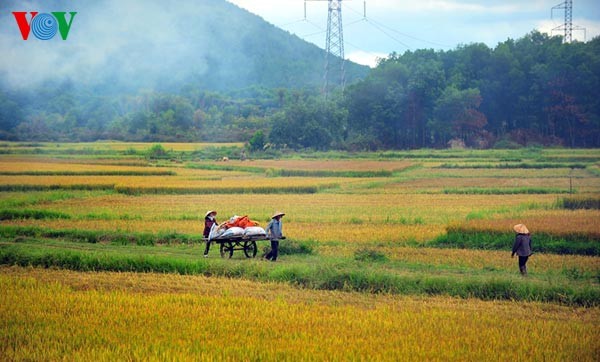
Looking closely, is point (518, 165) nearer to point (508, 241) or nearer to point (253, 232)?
point (508, 241)

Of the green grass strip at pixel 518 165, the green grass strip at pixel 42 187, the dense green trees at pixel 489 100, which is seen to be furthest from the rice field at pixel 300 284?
the dense green trees at pixel 489 100

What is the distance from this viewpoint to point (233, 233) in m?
14.6

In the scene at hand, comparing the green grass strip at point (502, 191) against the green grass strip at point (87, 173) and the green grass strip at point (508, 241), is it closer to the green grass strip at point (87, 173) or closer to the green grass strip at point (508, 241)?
the green grass strip at point (508, 241)

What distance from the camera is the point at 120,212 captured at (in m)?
23.1

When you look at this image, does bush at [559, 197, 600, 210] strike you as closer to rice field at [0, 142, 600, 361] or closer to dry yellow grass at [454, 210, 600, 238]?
rice field at [0, 142, 600, 361]

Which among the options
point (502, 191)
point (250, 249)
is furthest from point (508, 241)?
point (502, 191)

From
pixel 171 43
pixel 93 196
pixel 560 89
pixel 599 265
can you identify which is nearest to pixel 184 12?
pixel 171 43

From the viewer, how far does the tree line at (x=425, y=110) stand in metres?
64.6

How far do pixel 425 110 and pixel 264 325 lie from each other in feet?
210

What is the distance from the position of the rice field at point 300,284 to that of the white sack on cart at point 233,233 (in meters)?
0.57

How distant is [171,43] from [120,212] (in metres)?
113

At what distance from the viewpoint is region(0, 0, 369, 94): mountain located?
143ft

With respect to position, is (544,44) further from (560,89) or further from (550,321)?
(550,321)

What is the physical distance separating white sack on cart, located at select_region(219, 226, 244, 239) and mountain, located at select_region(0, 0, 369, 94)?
21.1 meters
